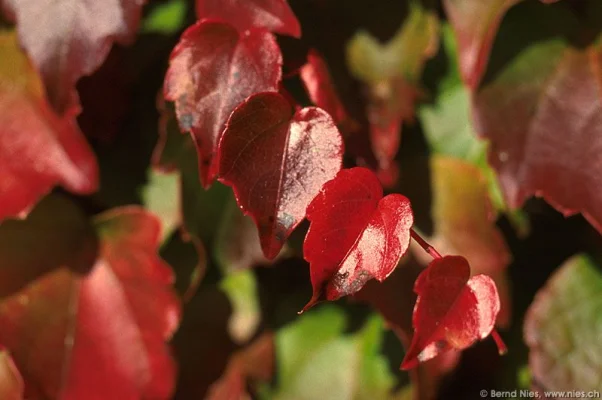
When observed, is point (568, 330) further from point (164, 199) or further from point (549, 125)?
point (164, 199)

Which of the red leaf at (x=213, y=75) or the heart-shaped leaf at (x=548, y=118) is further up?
the red leaf at (x=213, y=75)

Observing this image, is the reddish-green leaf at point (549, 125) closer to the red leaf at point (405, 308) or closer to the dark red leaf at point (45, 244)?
the red leaf at point (405, 308)

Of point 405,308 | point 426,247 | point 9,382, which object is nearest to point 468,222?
point 405,308

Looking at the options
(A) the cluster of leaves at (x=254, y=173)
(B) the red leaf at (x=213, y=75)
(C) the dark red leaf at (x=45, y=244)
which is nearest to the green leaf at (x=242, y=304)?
(A) the cluster of leaves at (x=254, y=173)

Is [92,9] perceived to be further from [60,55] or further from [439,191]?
[439,191]

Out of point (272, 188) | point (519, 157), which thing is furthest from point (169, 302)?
point (519, 157)

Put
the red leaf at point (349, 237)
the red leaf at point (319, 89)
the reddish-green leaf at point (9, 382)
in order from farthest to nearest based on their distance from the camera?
the reddish-green leaf at point (9, 382)
the red leaf at point (319, 89)
the red leaf at point (349, 237)

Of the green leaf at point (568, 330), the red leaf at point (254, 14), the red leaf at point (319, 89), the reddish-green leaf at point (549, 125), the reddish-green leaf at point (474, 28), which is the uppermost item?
the red leaf at point (254, 14)
